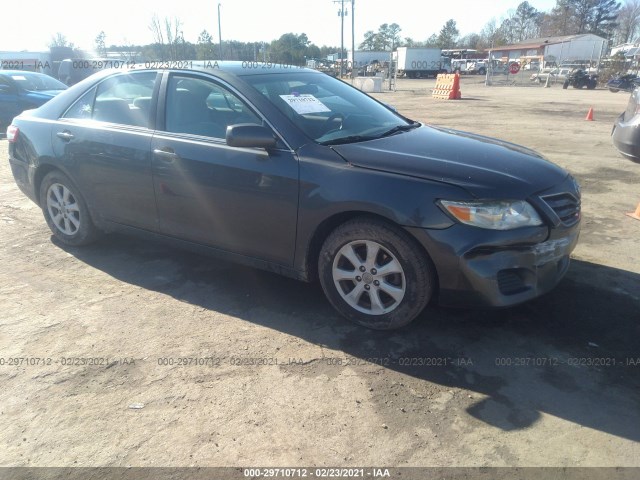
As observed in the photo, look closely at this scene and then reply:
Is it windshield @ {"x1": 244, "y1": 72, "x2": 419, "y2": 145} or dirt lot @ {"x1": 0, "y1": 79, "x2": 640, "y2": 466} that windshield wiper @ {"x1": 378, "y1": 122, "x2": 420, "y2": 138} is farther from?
dirt lot @ {"x1": 0, "y1": 79, "x2": 640, "y2": 466}

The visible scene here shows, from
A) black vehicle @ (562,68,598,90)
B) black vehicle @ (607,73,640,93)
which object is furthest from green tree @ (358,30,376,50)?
black vehicle @ (607,73,640,93)

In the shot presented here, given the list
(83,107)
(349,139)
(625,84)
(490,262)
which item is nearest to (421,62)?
(625,84)

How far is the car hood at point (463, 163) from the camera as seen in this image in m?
3.01

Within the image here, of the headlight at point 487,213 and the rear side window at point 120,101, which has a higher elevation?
the rear side window at point 120,101

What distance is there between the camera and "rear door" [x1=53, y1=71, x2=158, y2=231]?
405 centimetres

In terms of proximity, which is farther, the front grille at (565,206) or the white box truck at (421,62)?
the white box truck at (421,62)

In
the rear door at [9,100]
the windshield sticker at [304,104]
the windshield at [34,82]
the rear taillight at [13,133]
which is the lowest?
the rear door at [9,100]

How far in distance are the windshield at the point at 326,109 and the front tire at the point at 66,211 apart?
2069 mm

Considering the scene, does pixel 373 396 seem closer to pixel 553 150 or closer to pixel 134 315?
pixel 134 315

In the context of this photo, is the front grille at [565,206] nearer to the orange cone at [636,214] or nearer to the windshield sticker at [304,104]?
the windshield sticker at [304,104]

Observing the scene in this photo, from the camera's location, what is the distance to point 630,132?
548cm

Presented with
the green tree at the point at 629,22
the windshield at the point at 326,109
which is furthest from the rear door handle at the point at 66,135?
the green tree at the point at 629,22

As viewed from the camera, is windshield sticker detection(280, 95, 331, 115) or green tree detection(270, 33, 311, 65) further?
green tree detection(270, 33, 311, 65)

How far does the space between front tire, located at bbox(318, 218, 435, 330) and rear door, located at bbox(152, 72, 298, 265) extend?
348 millimetres
